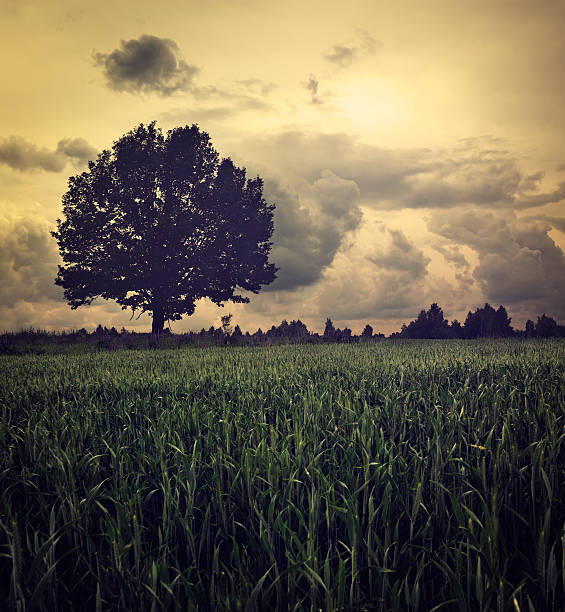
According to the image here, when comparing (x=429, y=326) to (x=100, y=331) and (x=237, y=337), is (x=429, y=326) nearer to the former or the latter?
(x=237, y=337)

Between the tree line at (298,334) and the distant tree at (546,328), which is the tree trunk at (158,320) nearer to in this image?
the tree line at (298,334)

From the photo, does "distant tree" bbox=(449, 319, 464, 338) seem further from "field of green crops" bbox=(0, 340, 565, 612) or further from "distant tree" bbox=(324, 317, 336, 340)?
"field of green crops" bbox=(0, 340, 565, 612)

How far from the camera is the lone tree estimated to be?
26391 millimetres

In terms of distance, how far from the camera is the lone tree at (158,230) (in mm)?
26391

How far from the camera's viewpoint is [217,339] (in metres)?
22.4

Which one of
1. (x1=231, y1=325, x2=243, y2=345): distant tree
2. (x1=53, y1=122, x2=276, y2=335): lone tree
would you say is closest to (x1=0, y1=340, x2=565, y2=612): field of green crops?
(x1=231, y1=325, x2=243, y2=345): distant tree

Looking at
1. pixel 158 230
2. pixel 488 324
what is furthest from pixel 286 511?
pixel 488 324

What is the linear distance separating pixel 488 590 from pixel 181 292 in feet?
89.1

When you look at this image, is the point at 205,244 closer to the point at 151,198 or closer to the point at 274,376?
the point at 151,198

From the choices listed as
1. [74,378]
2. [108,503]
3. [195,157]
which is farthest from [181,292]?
[108,503]

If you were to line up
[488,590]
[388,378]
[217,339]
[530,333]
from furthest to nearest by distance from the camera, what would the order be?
1. [530,333]
2. [217,339]
3. [388,378]
4. [488,590]

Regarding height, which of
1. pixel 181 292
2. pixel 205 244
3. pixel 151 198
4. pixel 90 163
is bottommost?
pixel 181 292

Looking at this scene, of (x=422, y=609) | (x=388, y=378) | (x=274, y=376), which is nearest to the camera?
(x=422, y=609)

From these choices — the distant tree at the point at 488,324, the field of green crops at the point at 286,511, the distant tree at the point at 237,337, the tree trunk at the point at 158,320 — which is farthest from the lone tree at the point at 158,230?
the field of green crops at the point at 286,511
